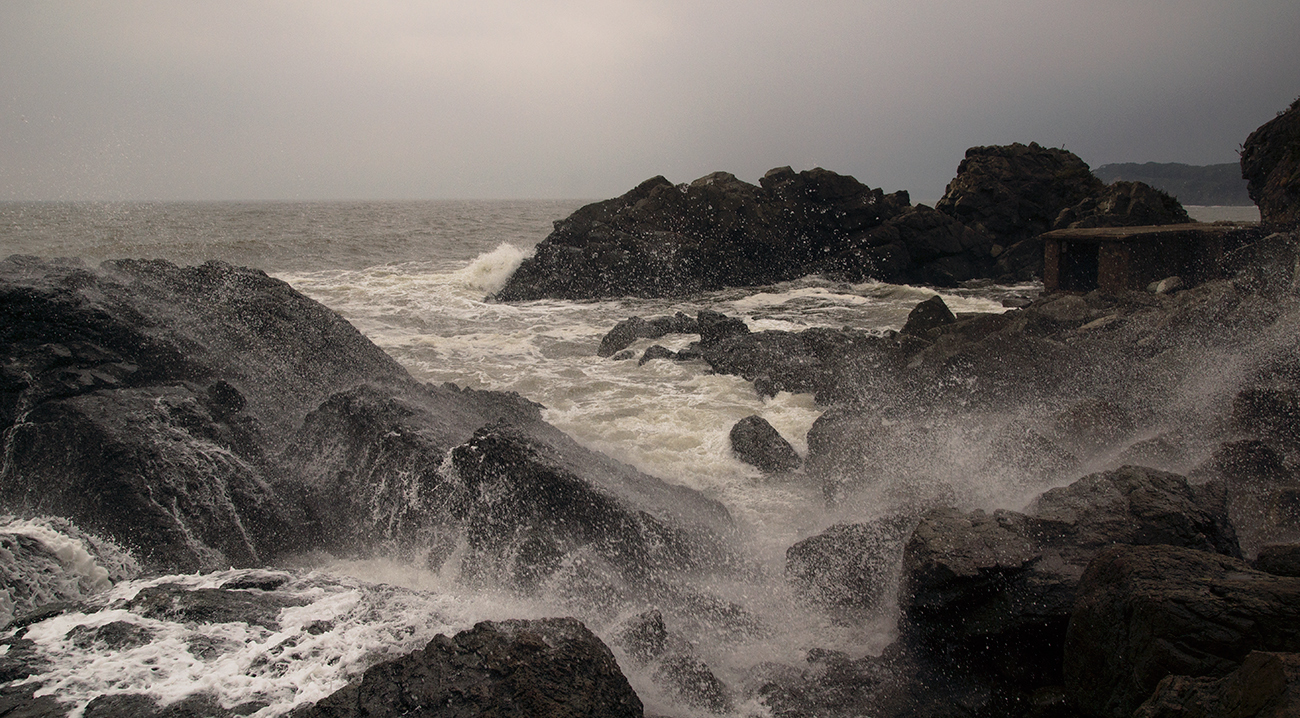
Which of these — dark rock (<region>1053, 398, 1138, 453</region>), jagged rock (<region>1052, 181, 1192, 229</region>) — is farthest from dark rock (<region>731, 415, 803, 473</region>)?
jagged rock (<region>1052, 181, 1192, 229</region>)

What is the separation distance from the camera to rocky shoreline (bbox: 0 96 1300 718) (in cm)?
239

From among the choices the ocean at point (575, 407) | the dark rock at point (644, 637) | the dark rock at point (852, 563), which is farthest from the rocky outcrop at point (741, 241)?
the dark rock at point (644, 637)

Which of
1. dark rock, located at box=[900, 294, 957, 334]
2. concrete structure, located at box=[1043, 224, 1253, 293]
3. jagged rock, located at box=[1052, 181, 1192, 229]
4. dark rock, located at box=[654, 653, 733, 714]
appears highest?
jagged rock, located at box=[1052, 181, 1192, 229]

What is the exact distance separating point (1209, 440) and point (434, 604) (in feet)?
17.6

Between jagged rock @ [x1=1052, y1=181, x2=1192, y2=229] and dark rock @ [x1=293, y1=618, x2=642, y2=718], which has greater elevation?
jagged rock @ [x1=1052, y1=181, x2=1192, y2=229]

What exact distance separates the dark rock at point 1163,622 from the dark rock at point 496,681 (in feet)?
5.79

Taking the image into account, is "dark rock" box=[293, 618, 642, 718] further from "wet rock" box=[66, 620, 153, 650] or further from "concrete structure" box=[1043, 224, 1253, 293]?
"concrete structure" box=[1043, 224, 1253, 293]

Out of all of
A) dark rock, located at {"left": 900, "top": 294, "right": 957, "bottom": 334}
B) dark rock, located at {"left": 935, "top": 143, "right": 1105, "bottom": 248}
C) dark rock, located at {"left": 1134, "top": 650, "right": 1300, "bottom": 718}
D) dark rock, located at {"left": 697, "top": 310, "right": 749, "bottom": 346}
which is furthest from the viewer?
dark rock, located at {"left": 935, "top": 143, "right": 1105, "bottom": 248}

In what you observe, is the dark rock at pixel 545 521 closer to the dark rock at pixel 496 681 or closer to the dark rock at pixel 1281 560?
the dark rock at pixel 496 681

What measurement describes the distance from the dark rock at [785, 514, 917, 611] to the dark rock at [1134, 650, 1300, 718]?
158cm

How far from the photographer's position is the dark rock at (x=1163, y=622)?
2221 mm

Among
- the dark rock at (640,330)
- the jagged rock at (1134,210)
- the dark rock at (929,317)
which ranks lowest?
the dark rock at (640,330)

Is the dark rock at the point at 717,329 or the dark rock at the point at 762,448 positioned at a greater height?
the dark rock at the point at 717,329

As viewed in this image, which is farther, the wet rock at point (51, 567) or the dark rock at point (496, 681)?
the wet rock at point (51, 567)
